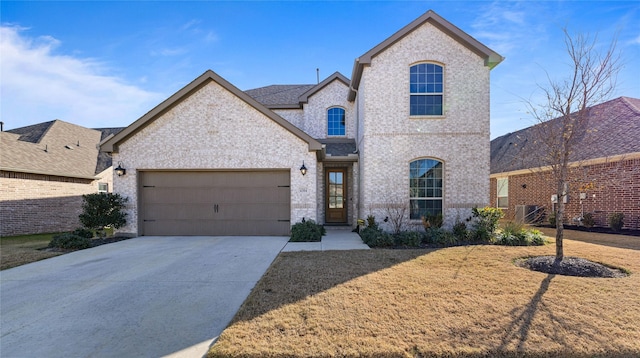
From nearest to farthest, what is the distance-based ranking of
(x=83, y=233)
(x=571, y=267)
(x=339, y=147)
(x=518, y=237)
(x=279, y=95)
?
1. (x=571, y=267)
2. (x=518, y=237)
3. (x=83, y=233)
4. (x=339, y=147)
5. (x=279, y=95)

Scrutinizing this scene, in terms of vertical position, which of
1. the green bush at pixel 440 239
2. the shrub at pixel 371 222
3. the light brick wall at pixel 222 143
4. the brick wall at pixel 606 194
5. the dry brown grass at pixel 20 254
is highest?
the light brick wall at pixel 222 143

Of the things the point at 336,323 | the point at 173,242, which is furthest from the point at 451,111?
the point at 173,242

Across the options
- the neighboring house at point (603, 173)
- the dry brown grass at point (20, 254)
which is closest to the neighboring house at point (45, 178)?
the dry brown grass at point (20, 254)

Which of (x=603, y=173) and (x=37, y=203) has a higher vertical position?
(x=603, y=173)

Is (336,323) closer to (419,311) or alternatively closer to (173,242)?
(419,311)

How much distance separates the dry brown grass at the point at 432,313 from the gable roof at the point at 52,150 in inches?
552

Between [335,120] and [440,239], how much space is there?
26.8 ft

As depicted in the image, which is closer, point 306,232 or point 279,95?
point 306,232

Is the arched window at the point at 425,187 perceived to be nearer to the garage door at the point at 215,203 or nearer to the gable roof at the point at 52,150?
the garage door at the point at 215,203

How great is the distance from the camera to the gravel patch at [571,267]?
18.3ft

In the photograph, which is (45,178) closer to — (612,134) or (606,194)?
(606,194)

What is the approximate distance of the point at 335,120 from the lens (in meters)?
14.4

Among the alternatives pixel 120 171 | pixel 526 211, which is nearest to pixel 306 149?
pixel 120 171

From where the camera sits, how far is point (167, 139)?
10.3m
